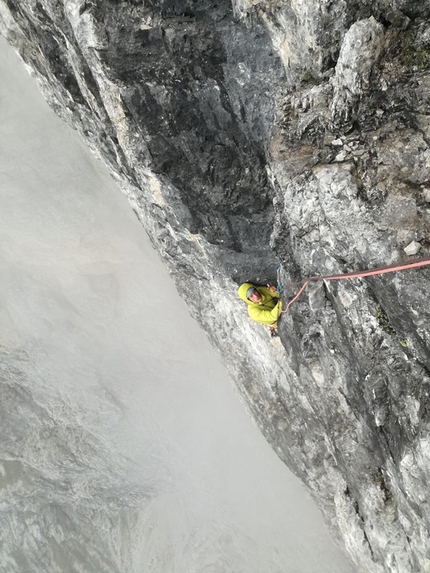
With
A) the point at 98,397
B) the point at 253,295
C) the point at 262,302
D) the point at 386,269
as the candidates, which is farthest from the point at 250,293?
the point at 98,397

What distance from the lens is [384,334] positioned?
6.73 m

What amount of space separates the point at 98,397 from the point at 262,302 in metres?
9.98

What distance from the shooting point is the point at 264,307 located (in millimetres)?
10258

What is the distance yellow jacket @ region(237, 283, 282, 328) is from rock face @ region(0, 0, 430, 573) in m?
0.32

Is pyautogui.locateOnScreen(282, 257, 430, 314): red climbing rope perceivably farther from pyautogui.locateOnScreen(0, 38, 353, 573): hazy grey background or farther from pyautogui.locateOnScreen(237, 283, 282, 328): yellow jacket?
pyautogui.locateOnScreen(0, 38, 353, 573): hazy grey background

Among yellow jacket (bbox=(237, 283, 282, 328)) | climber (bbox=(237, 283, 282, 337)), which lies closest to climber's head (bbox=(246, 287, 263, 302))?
climber (bbox=(237, 283, 282, 337))

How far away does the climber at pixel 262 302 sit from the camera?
9938 mm

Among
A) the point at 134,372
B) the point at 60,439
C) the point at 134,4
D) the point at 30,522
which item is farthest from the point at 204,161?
the point at 30,522

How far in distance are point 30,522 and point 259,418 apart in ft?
33.7

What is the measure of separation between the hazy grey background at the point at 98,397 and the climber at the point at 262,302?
269 inches

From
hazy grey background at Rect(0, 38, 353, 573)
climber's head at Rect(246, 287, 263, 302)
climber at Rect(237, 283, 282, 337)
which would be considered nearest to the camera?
climber at Rect(237, 283, 282, 337)

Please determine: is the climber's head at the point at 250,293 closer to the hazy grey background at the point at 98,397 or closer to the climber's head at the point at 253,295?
the climber's head at the point at 253,295

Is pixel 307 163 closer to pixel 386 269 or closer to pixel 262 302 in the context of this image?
pixel 386 269

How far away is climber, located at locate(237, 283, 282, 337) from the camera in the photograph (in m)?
9.94
